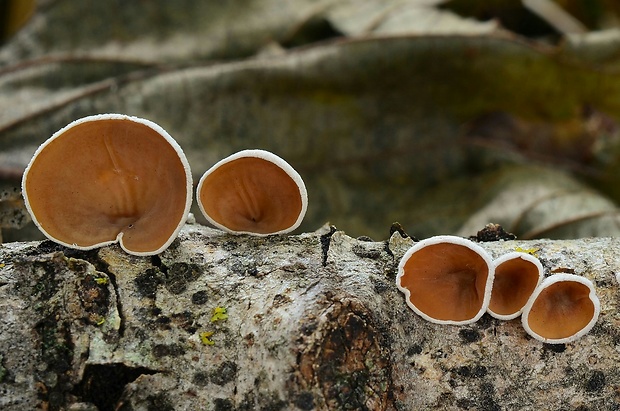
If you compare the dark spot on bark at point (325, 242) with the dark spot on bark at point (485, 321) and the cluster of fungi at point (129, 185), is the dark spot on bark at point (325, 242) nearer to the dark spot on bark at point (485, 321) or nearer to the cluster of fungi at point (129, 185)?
the cluster of fungi at point (129, 185)

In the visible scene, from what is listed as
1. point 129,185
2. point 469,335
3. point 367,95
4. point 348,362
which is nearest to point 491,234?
point 469,335

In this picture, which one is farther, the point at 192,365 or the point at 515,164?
the point at 515,164

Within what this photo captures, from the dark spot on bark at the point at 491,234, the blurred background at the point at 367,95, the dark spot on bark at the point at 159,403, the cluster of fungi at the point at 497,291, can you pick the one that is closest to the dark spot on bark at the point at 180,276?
the dark spot on bark at the point at 159,403

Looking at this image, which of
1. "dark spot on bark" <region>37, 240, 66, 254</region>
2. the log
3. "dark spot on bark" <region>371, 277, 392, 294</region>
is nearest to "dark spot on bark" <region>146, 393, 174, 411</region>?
the log

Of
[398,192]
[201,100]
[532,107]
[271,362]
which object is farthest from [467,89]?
[271,362]

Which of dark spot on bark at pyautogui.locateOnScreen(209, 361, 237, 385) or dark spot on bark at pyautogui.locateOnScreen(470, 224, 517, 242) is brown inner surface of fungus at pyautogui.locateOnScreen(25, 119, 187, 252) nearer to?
dark spot on bark at pyautogui.locateOnScreen(209, 361, 237, 385)

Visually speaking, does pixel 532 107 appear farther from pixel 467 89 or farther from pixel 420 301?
pixel 420 301
